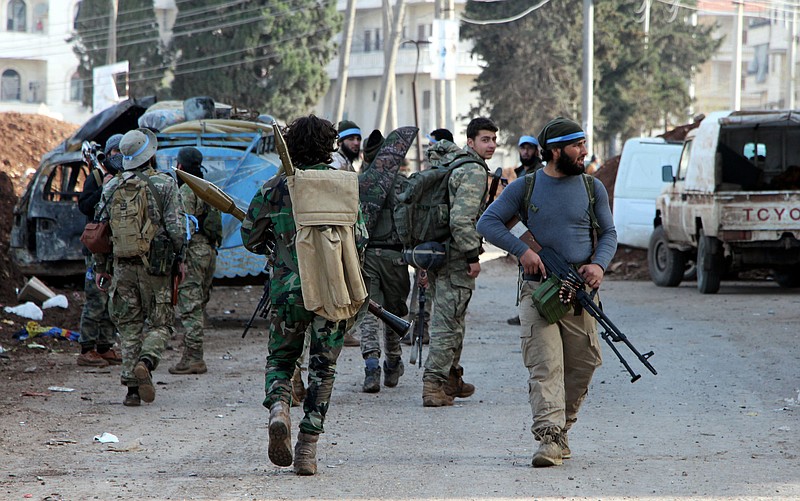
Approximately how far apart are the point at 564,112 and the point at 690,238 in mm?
26912

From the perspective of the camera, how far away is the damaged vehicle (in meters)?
13.8

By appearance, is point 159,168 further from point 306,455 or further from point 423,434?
point 306,455

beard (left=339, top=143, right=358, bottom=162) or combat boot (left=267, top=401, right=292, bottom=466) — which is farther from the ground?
beard (left=339, top=143, right=358, bottom=162)

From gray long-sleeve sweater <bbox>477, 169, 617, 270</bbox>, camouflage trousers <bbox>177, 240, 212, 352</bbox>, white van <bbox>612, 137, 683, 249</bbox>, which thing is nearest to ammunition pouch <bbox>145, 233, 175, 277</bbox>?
camouflage trousers <bbox>177, 240, 212, 352</bbox>

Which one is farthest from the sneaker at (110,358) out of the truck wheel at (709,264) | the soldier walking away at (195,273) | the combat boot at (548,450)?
the truck wheel at (709,264)

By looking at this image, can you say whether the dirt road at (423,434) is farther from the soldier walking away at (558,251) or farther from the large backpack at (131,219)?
the large backpack at (131,219)

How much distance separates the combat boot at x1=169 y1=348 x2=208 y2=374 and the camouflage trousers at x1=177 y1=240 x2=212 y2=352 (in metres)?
0.04

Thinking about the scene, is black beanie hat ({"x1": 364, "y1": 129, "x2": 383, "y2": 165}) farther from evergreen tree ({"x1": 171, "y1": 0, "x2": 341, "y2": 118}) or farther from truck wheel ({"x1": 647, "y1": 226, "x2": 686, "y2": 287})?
evergreen tree ({"x1": 171, "y1": 0, "x2": 341, "y2": 118})

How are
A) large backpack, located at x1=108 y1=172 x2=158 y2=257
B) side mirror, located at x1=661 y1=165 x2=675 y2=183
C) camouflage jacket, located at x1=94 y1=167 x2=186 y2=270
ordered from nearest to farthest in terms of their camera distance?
large backpack, located at x1=108 y1=172 x2=158 y2=257 < camouflage jacket, located at x1=94 y1=167 x2=186 y2=270 < side mirror, located at x1=661 y1=165 x2=675 y2=183

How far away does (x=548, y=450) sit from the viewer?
6273 mm

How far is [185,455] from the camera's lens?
6773 mm

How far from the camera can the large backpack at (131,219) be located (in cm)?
866

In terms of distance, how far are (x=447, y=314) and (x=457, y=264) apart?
35cm

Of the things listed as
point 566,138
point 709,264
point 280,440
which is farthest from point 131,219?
point 709,264
